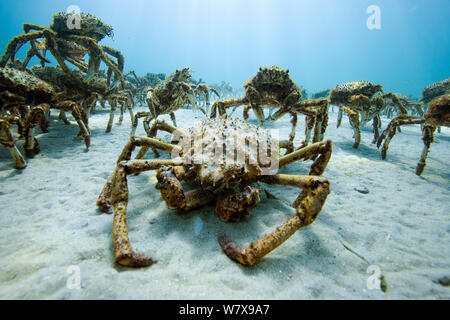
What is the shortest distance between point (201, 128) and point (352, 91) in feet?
21.8

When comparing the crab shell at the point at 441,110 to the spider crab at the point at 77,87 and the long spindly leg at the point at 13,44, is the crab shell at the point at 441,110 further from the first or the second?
the long spindly leg at the point at 13,44

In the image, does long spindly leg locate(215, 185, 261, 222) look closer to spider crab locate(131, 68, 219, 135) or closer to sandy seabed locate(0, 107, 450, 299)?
sandy seabed locate(0, 107, 450, 299)

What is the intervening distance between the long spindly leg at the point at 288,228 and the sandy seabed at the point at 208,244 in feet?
0.31

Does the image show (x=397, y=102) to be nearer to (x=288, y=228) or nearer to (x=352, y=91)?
(x=352, y=91)

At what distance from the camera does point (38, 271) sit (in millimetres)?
1442

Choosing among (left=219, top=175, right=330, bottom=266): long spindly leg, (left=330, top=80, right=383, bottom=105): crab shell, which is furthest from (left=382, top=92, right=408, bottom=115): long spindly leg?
(left=219, top=175, right=330, bottom=266): long spindly leg

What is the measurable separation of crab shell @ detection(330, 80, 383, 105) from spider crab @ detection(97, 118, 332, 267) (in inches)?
225

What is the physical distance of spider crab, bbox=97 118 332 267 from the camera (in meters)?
1.61

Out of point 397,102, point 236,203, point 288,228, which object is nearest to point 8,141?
point 236,203

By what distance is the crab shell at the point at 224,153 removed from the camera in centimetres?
180

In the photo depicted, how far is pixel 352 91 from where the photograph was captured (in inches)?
259

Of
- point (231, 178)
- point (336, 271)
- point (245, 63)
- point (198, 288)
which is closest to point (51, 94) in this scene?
point (231, 178)

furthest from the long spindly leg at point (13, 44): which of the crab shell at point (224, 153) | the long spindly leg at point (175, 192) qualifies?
the long spindly leg at point (175, 192)

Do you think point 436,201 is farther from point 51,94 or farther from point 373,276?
point 51,94
